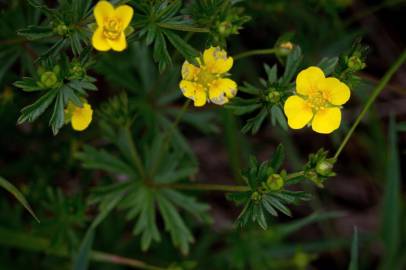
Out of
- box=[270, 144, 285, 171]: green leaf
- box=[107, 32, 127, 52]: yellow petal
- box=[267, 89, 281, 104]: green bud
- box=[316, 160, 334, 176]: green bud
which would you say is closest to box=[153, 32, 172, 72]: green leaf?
box=[107, 32, 127, 52]: yellow petal

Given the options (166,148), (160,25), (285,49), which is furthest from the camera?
(166,148)

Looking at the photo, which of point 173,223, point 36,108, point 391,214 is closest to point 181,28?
point 36,108

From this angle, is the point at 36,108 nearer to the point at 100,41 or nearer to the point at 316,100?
the point at 100,41

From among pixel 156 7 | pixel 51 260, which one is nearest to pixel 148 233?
pixel 51 260

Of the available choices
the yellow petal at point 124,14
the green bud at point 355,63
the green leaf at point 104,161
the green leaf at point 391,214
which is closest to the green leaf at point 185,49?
the yellow petal at point 124,14

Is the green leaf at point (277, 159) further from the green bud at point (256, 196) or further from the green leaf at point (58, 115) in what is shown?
the green leaf at point (58, 115)

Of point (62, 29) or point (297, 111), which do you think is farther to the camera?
point (297, 111)

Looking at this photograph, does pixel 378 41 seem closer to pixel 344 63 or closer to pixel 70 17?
pixel 344 63

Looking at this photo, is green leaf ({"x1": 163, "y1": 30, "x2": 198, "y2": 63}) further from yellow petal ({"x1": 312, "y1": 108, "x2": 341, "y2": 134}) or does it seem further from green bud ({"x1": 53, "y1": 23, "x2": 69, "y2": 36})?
yellow petal ({"x1": 312, "y1": 108, "x2": 341, "y2": 134})
